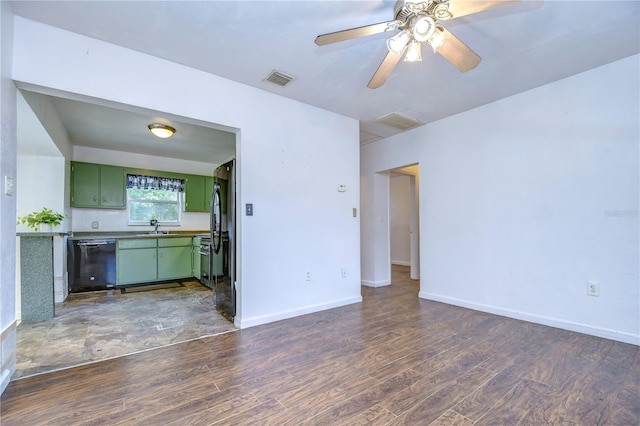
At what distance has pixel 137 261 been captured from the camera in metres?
4.75

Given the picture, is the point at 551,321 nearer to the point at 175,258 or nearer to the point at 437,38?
the point at 437,38

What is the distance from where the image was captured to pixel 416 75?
2.79m

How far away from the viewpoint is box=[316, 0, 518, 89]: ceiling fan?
5.23 ft

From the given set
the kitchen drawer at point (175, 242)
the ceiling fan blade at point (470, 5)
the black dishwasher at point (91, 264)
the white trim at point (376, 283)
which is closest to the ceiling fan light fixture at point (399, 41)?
the ceiling fan blade at point (470, 5)

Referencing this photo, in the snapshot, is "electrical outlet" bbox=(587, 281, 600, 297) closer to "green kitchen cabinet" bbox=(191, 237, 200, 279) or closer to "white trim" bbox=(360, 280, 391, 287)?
"white trim" bbox=(360, 280, 391, 287)

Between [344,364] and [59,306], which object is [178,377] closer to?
[344,364]

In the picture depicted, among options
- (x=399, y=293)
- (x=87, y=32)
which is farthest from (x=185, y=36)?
(x=399, y=293)

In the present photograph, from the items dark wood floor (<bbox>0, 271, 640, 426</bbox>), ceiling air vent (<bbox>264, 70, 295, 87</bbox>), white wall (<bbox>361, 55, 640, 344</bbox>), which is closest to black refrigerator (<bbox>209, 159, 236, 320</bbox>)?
dark wood floor (<bbox>0, 271, 640, 426</bbox>)

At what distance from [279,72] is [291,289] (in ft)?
7.55

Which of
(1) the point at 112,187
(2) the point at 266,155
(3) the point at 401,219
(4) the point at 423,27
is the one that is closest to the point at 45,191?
(1) the point at 112,187

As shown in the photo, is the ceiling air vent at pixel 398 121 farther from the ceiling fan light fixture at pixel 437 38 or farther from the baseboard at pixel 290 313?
the baseboard at pixel 290 313

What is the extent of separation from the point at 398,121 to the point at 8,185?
3.97m

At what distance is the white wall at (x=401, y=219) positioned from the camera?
738 cm

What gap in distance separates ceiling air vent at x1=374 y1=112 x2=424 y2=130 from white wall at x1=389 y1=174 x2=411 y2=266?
10.6 ft
